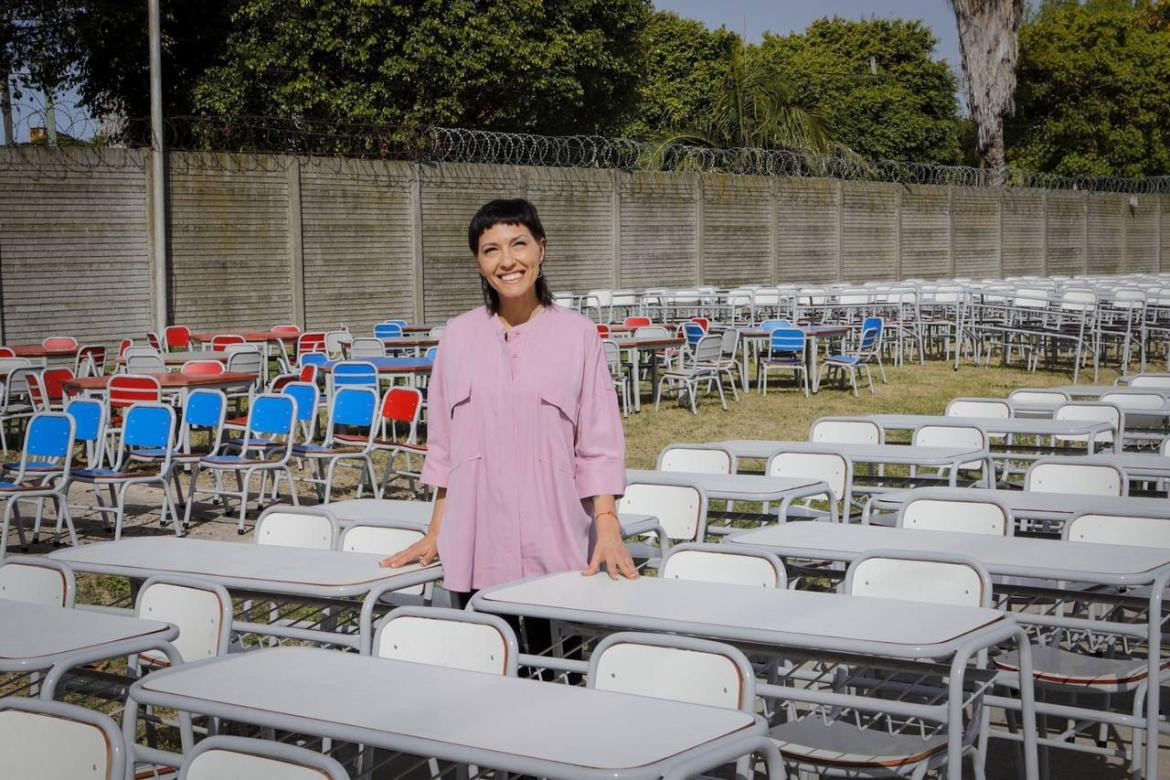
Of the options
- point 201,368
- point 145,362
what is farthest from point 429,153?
point 201,368

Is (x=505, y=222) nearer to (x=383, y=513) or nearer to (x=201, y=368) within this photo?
(x=383, y=513)

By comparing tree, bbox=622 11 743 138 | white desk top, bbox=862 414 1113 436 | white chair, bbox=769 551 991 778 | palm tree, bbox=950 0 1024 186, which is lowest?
white chair, bbox=769 551 991 778

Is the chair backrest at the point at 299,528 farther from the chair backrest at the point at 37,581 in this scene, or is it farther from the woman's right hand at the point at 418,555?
the chair backrest at the point at 37,581

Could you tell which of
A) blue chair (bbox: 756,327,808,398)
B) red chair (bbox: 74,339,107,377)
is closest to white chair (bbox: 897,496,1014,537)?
red chair (bbox: 74,339,107,377)

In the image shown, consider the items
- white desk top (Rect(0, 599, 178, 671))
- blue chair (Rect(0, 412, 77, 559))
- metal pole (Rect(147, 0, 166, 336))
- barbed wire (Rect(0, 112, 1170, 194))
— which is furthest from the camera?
barbed wire (Rect(0, 112, 1170, 194))

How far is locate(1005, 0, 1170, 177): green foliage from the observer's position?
45719 mm

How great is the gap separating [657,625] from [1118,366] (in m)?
17.1

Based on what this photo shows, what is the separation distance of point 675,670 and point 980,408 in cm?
550

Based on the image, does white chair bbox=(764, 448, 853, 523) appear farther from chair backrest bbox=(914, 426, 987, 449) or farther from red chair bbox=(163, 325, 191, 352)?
red chair bbox=(163, 325, 191, 352)

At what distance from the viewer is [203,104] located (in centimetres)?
2373

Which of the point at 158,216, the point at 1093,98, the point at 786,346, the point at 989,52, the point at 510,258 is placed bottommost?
the point at 786,346

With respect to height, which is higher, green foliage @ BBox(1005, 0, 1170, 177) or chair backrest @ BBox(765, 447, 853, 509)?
green foliage @ BBox(1005, 0, 1170, 177)

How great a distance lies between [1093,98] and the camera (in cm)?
4625

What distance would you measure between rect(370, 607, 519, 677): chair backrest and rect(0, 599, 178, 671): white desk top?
0.52 m
